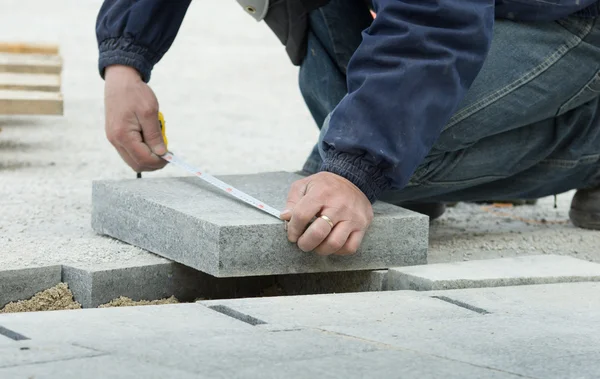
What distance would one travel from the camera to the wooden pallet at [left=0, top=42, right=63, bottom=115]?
4.57 meters

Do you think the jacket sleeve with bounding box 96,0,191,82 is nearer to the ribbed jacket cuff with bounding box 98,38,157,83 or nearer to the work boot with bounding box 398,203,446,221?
the ribbed jacket cuff with bounding box 98,38,157,83

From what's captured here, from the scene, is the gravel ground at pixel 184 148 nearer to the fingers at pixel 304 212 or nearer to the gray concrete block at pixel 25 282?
the gray concrete block at pixel 25 282

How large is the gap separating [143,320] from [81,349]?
26 cm

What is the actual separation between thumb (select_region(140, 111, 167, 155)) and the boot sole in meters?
1.46

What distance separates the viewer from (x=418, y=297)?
245cm

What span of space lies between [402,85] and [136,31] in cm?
100

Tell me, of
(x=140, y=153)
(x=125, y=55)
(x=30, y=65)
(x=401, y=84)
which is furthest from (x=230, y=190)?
(x=30, y=65)

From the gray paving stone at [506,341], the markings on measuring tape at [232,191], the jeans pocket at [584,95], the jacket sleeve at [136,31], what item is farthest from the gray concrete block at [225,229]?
the jeans pocket at [584,95]

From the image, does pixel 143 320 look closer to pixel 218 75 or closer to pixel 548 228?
pixel 548 228

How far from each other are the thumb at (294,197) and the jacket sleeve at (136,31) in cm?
79

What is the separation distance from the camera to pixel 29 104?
15.0 feet

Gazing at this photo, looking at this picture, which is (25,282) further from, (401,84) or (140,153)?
(401,84)

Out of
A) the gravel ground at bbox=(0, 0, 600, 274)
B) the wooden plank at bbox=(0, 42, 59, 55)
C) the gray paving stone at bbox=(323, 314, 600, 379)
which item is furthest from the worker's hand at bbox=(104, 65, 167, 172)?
the wooden plank at bbox=(0, 42, 59, 55)

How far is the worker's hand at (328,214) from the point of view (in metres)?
2.47
